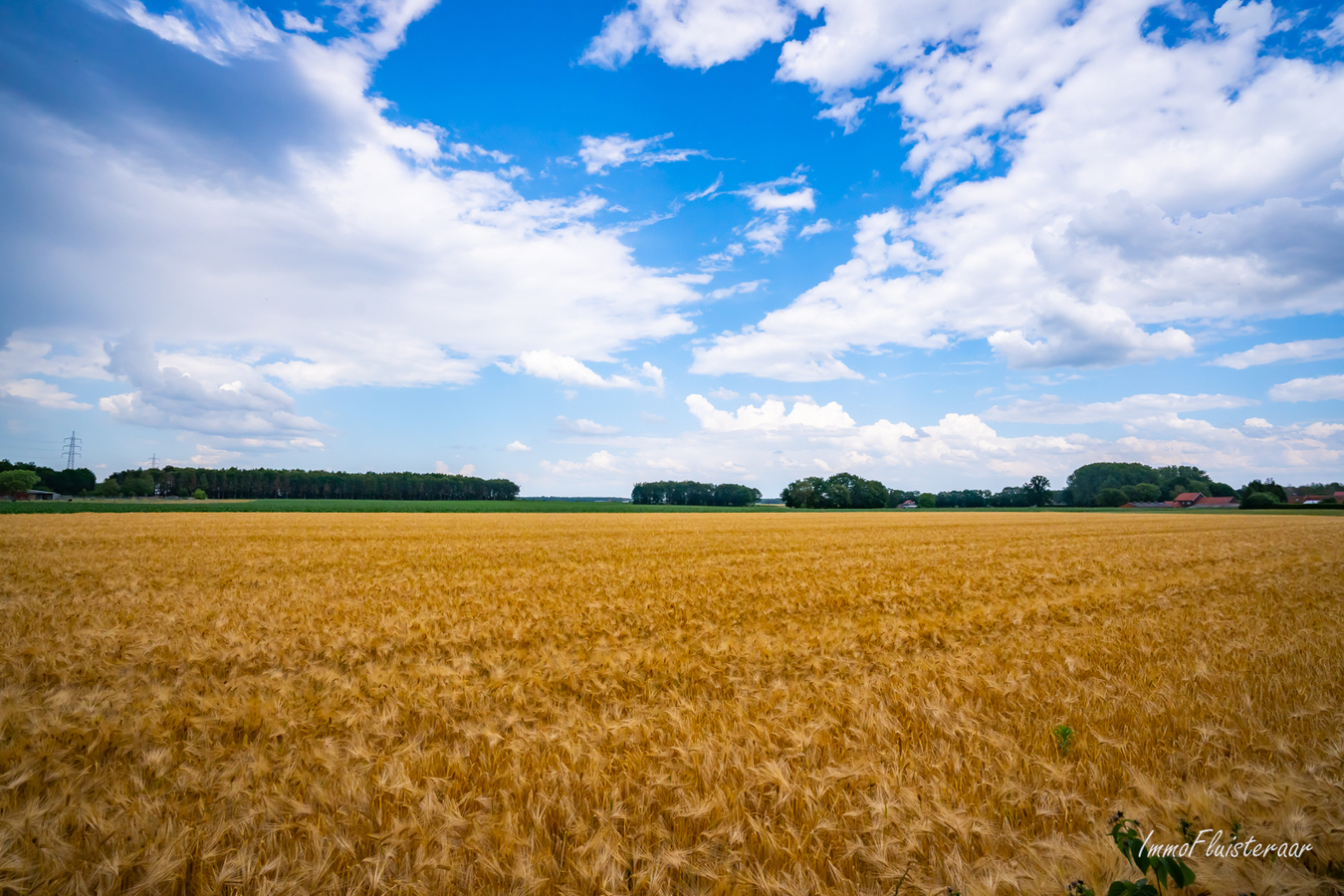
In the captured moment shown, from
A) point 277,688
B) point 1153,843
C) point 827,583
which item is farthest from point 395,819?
point 827,583

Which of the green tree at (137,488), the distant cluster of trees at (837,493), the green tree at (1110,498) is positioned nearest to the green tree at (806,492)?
the distant cluster of trees at (837,493)

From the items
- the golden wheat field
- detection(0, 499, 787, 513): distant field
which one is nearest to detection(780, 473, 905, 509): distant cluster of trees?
detection(0, 499, 787, 513): distant field

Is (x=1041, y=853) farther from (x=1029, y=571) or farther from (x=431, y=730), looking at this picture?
(x=1029, y=571)

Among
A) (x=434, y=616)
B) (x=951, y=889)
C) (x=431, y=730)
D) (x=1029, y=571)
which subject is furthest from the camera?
(x=1029, y=571)

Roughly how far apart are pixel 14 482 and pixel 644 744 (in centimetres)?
15120

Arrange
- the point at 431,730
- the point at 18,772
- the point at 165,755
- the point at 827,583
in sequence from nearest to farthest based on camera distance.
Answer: the point at 18,772, the point at 165,755, the point at 431,730, the point at 827,583

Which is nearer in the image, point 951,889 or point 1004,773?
point 951,889

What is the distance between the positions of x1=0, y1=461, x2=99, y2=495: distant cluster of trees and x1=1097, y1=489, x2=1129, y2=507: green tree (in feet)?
754

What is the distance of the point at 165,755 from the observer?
340 centimetres

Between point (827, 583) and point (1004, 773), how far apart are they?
293 inches

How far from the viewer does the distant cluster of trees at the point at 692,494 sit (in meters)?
135

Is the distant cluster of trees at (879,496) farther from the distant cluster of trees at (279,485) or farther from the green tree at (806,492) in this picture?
the distant cluster of trees at (279,485)

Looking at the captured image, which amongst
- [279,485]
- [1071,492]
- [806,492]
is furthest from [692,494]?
[1071,492]

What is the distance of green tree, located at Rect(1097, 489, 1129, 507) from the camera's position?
5005 inches
